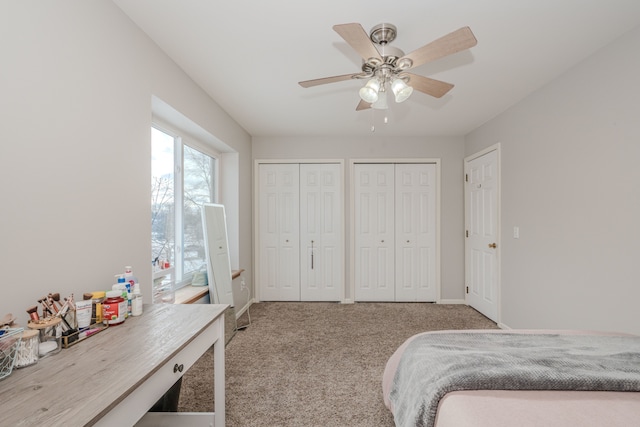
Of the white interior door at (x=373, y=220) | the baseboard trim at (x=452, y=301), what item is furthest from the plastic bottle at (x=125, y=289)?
the baseboard trim at (x=452, y=301)


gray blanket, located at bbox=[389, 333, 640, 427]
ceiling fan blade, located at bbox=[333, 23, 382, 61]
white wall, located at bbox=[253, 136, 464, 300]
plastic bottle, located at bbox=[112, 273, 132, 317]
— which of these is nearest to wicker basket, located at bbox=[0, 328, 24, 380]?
plastic bottle, located at bbox=[112, 273, 132, 317]

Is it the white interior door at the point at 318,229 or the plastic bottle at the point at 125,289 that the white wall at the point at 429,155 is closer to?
the white interior door at the point at 318,229

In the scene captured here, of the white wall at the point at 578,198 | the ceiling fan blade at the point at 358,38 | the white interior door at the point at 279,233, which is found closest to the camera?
the ceiling fan blade at the point at 358,38

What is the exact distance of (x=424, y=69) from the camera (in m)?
2.27

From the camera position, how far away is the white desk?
2.39 feet

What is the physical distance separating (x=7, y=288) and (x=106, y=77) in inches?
44.6

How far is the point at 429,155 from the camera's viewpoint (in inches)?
165

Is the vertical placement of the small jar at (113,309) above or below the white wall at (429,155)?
below

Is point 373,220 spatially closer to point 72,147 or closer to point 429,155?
point 429,155

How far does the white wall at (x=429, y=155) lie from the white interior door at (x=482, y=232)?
0.13m

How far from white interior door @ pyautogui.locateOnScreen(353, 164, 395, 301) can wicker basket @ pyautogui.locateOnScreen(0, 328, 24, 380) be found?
3.66m

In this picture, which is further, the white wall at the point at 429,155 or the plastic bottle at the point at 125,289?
the white wall at the point at 429,155

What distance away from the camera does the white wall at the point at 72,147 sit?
43.3 inches

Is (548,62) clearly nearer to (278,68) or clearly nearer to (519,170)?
(519,170)
